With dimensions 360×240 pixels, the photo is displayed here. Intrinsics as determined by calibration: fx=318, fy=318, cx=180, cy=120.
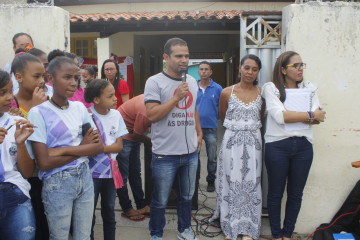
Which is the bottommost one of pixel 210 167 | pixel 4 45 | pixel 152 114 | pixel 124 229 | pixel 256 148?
pixel 124 229

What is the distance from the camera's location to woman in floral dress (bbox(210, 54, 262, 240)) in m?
3.45

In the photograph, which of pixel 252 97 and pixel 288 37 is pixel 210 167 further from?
pixel 288 37

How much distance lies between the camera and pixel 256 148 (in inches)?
137

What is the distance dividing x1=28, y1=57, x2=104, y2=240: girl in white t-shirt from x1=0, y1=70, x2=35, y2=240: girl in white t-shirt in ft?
0.38

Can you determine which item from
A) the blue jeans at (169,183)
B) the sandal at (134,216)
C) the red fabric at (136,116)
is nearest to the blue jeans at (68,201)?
the blue jeans at (169,183)

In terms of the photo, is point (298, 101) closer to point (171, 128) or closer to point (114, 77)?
point (171, 128)

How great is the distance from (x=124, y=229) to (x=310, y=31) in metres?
3.18

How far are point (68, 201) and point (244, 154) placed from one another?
1.93 metres

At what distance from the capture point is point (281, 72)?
11.1 ft

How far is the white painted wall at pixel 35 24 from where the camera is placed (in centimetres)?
383

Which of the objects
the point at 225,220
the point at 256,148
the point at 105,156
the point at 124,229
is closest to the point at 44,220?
the point at 105,156

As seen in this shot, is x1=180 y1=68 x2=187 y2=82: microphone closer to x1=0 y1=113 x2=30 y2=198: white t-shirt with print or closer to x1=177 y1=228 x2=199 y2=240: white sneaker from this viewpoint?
x1=0 y1=113 x2=30 y2=198: white t-shirt with print

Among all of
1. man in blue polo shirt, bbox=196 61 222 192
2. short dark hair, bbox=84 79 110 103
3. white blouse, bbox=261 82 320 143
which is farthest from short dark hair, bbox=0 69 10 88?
man in blue polo shirt, bbox=196 61 222 192

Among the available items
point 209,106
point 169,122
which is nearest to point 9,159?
point 169,122
